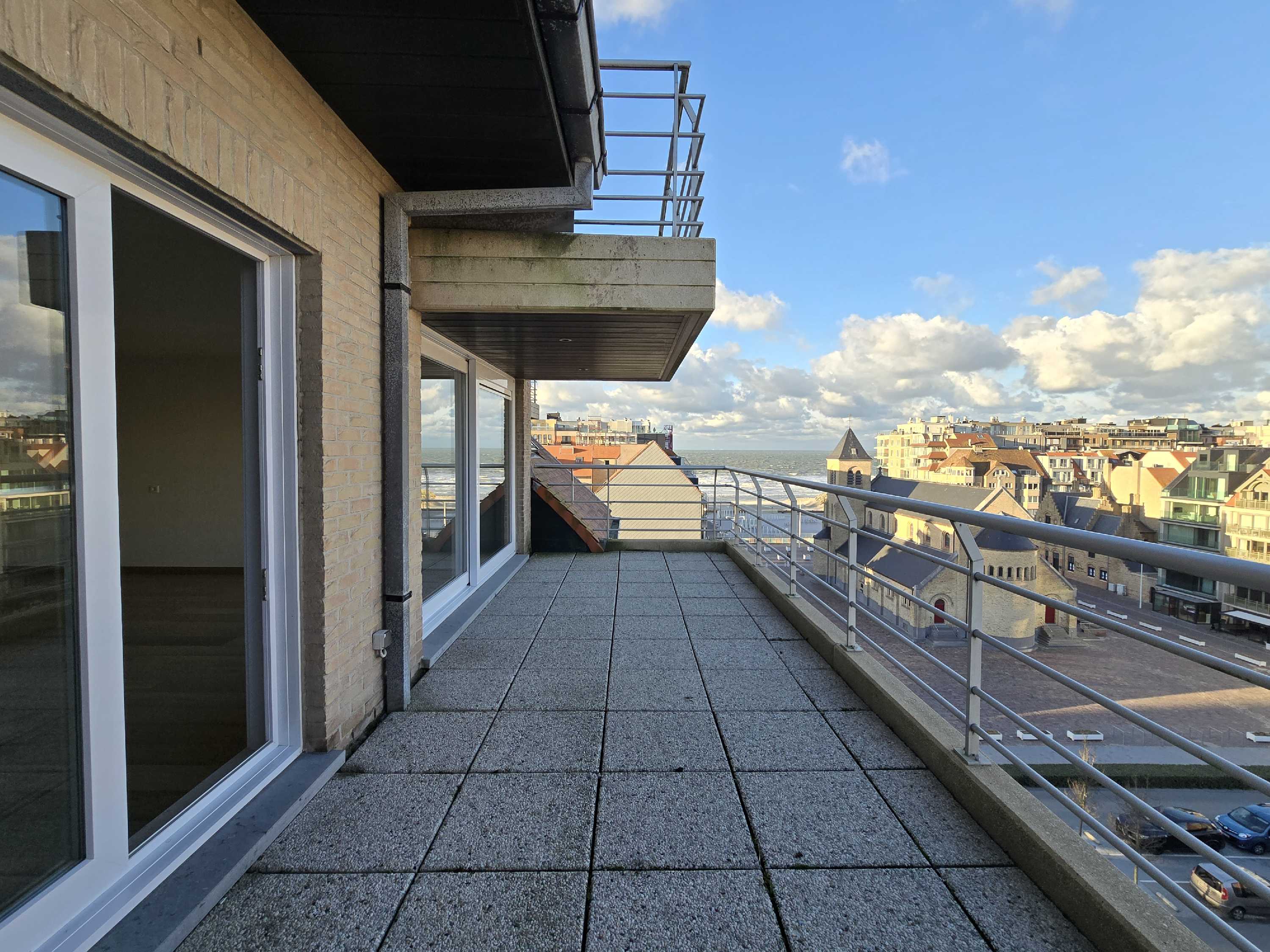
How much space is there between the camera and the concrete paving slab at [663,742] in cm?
237

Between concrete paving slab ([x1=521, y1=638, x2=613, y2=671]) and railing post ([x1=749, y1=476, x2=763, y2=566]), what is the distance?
6.85 ft

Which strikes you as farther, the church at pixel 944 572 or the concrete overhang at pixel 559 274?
the concrete overhang at pixel 559 274

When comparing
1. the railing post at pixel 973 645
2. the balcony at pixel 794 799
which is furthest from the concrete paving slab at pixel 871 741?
the railing post at pixel 973 645

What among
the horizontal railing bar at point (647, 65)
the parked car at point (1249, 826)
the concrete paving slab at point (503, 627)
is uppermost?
the horizontal railing bar at point (647, 65)

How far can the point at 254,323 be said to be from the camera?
2186 millimetres

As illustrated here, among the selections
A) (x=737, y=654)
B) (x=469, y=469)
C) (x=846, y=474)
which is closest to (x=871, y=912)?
(x=737, y=654)

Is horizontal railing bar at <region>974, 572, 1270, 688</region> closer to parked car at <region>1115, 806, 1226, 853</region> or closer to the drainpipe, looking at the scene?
parked car at <region>1115, 806, 1226, 853</region>

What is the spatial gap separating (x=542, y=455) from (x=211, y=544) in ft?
13.3

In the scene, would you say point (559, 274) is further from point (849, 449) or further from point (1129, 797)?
point (849, 449)

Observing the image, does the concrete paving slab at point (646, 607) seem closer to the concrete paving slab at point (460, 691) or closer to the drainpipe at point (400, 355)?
the concrete paving slab at point (460, 691)

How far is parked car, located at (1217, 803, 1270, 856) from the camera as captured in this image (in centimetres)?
150

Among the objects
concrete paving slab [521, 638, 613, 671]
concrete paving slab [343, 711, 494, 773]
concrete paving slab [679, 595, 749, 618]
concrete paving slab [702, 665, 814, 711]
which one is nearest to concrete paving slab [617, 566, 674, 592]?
concrete paving slab [679, 595, 749, 618]

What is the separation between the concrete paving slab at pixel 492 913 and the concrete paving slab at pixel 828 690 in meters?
1.62

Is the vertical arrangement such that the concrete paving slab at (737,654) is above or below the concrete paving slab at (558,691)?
above
